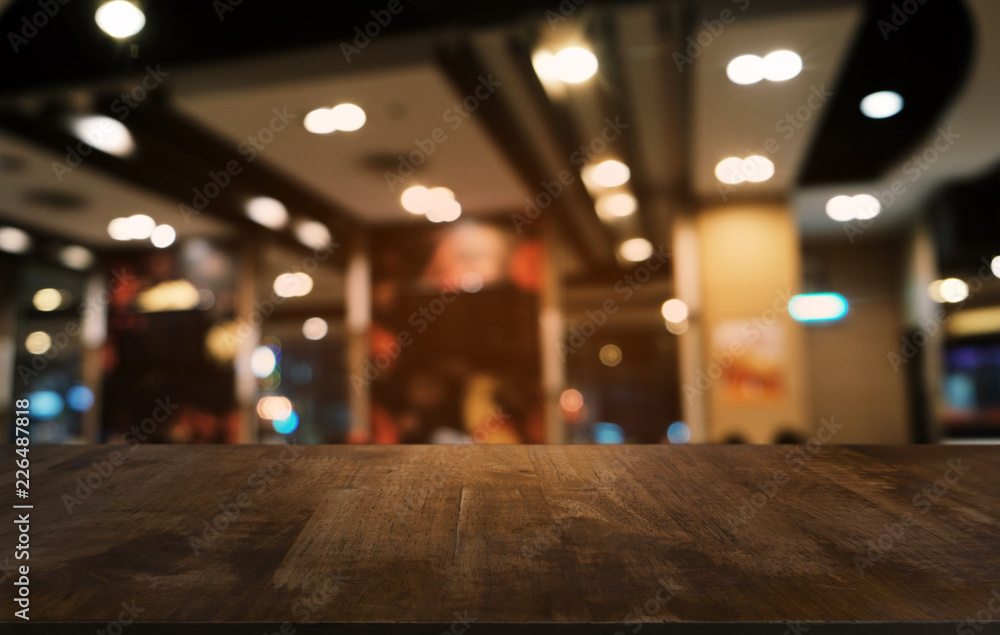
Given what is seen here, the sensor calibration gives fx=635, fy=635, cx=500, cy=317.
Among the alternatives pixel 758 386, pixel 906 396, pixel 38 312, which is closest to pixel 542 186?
pixel 758 386

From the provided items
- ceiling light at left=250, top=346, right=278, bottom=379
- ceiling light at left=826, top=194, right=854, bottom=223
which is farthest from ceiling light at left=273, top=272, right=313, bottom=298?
ceiling light at left=826, top=194, right=854, bottom=223

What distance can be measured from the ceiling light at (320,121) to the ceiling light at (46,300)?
4.10m

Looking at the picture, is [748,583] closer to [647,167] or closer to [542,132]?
[542,132]

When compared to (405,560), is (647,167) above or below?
above

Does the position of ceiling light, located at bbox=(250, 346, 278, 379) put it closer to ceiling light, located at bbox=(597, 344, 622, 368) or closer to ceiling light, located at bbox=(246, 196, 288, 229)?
ceiling light, located at bbox=(246, 196, 288, 229)

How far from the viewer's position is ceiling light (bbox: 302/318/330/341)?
6134 millimetres

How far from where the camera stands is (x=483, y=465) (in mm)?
870

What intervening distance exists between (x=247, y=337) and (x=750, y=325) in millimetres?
4608

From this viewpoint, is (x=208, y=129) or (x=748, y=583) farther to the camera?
(x=208, y=129)

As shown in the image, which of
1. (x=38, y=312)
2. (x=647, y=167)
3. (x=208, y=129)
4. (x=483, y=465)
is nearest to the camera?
(x=483, y=465)

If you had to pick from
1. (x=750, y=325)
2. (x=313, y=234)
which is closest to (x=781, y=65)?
(x=750, y=325)

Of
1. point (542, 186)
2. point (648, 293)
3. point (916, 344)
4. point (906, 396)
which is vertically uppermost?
point (542, 186)

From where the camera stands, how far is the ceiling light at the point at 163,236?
6.13 meters

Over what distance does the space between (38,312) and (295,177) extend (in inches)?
136
